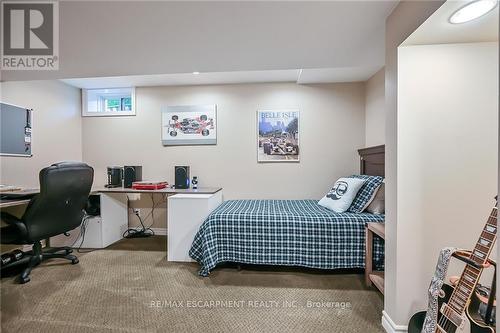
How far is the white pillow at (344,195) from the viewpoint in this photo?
242 centimetres

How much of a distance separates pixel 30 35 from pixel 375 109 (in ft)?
11.4

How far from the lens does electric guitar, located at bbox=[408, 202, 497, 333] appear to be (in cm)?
99

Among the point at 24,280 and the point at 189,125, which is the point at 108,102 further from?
the point at 24,280

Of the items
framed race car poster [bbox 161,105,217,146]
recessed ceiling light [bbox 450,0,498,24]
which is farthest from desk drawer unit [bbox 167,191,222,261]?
recessed ceiling light [bbox 450,0,498,24]

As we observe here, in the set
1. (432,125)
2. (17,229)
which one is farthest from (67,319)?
(432,125)

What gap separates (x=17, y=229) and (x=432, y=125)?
3408 millimetres

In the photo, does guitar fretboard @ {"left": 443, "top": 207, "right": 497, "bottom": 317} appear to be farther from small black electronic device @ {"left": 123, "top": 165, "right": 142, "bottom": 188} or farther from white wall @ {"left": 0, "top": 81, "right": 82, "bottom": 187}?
white wall @ {"left": 0, "top": 81, "right": 82, "bottom": 187}

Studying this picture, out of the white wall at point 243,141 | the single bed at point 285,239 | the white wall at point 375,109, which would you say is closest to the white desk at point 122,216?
the single bed at point 285,239

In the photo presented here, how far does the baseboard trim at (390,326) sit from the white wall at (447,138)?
0.54 metres

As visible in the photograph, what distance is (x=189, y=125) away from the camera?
11.5 feet

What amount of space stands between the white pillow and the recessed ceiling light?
1.60m

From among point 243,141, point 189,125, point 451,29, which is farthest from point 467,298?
point 189,125

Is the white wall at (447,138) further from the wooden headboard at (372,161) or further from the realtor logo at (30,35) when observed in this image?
the realtor logo at (30,35)

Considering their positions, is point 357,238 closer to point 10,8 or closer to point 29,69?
point 10,8
